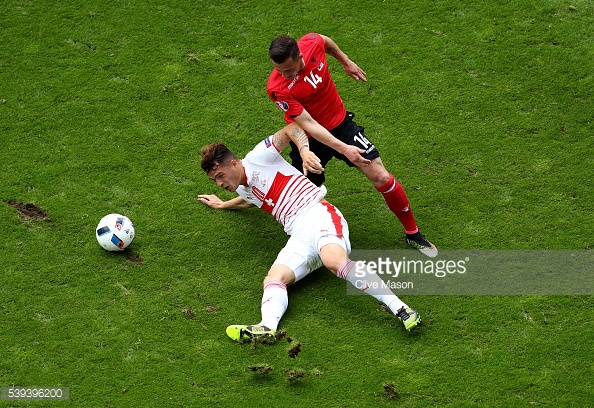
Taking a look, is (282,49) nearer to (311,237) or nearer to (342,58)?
(342,58)

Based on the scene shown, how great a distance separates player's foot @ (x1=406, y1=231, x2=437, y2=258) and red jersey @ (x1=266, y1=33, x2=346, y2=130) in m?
1.32

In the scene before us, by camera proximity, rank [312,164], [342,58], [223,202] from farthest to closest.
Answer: [223,202] → [342,58] → [312,164]

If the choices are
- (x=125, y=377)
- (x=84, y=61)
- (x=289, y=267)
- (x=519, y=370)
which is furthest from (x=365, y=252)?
(x=84, y=61)

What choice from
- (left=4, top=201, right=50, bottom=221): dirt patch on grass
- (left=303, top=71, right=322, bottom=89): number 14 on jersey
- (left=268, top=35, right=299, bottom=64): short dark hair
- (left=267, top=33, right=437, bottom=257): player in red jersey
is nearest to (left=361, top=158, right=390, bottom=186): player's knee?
(left=267, top=33, right=437, bottom=257): player in red jersey

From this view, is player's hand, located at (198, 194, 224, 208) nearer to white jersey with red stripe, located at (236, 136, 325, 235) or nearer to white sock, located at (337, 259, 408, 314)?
white jersey with red stripe, located at (236, 136, 325, 235)

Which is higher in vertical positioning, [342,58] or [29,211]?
[342,58]

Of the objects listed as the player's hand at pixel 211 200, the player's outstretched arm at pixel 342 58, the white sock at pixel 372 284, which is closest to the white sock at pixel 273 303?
the white sock at pixel 372 284

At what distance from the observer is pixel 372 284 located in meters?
6.46

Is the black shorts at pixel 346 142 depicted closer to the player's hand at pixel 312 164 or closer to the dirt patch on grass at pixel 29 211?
the player's hand at pixel 312 164

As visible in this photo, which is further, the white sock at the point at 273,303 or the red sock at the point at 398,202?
the red sock at the point at 398,202

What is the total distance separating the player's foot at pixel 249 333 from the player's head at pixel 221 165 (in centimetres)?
135

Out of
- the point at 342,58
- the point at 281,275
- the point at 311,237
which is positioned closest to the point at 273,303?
the point at 281,275

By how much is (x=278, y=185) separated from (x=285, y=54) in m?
1.28

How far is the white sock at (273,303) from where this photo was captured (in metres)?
6.45
